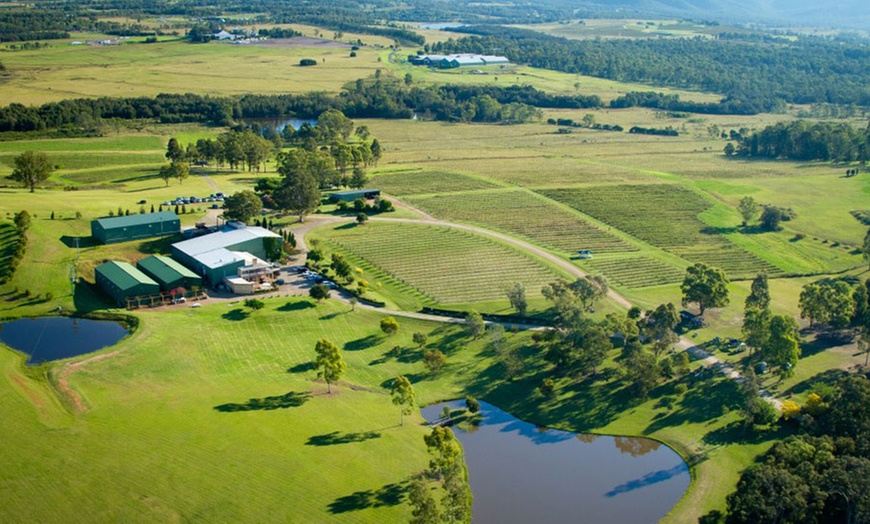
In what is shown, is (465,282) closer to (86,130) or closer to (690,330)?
(690,330)

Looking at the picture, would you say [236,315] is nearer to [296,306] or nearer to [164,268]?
[296,306]

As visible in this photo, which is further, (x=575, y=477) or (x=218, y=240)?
(x=218, y=240)

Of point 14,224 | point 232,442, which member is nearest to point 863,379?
point 232,442

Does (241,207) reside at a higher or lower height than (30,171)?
lower

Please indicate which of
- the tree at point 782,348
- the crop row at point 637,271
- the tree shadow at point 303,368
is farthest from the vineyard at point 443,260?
the tree at point 782,348

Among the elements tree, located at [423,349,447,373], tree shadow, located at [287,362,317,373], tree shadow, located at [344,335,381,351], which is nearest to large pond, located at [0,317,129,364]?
tree shadow, located at [287,362,317,373]

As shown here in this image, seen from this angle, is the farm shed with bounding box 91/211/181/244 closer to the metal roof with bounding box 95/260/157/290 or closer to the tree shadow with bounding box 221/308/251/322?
the metal roof with bounding box 95/260/157/290

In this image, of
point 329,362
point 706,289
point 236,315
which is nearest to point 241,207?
point 236,315
